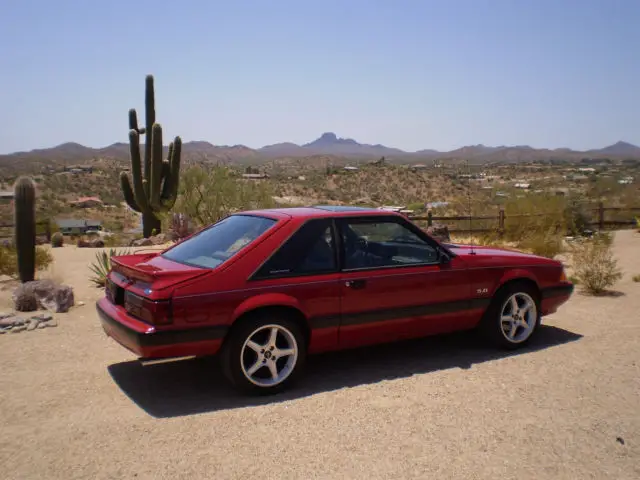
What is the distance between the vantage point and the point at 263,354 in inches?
220

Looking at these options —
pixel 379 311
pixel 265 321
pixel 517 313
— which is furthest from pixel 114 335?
pixel 517 313

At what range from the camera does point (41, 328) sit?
27.0 ft

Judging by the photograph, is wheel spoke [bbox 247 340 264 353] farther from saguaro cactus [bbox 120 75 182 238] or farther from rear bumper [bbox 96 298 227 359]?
saguaro cactus [bbox 120 75 182 238]

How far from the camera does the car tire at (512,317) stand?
693 cm

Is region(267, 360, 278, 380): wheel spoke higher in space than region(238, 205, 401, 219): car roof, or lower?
lower

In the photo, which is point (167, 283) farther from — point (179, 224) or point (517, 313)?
point (179, 224)

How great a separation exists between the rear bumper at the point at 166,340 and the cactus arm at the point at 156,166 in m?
17.1

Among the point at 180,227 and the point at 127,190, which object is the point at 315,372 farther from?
the point at 127,190

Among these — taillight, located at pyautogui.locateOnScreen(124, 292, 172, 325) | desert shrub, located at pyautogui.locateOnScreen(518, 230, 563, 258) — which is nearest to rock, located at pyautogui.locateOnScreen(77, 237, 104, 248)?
desert shrub, located at pyautogui.locateOnScreen(518, 230, 563, 258)

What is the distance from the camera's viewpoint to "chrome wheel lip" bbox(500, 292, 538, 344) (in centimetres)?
705

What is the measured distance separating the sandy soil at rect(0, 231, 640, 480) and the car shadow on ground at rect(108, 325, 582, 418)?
0.06ft

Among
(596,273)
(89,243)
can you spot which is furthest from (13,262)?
(596,273)

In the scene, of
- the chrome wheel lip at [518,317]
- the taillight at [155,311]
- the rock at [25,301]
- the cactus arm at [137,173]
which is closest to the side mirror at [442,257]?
the chrome wheel lip at [518,317]

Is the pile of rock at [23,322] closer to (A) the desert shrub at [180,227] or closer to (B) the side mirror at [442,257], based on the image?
(B) the side mirror at [442,257]
